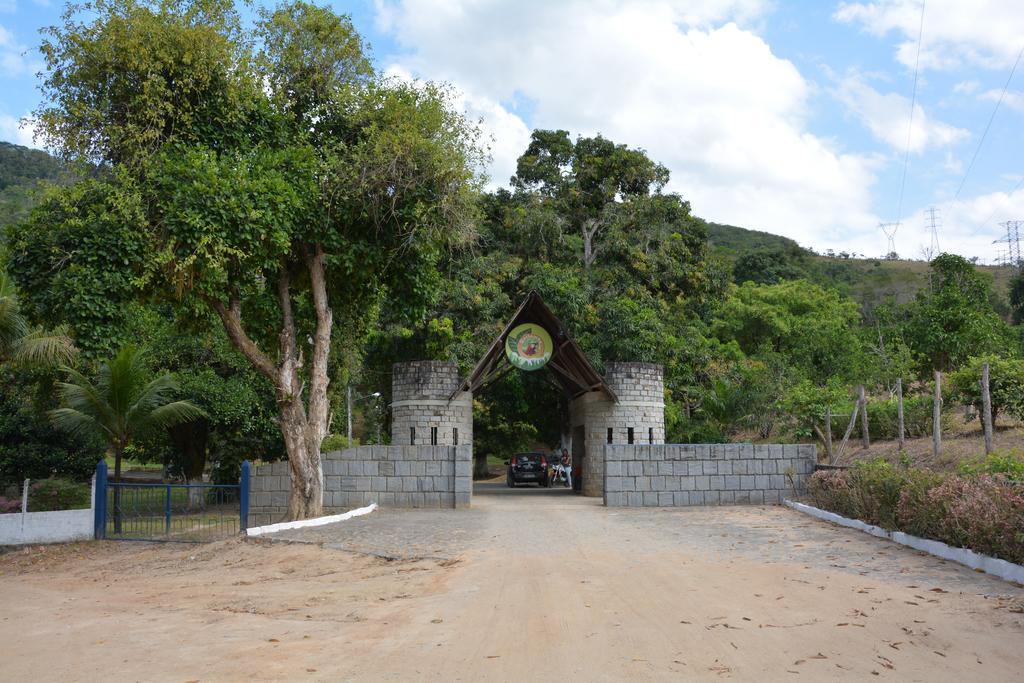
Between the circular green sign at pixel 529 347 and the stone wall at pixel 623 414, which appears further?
the stone wall at pixel 623 414

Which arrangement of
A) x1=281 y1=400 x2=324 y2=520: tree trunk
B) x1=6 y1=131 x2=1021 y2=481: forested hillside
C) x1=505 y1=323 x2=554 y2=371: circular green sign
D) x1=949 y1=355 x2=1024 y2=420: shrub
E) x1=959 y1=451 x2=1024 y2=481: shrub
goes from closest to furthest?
x1=959 y1=451 x2=1024 y2=481: shrub
x1=281 y1=400 x2=324 y2=520: tree trunk
x1=949 y1=355 x2=1024 y2=420: shrub
x1=505 y1=323 x2=554 y2=371: circular green sign
x1=6 y1=131 x2=1021 y2=481: forested hillside

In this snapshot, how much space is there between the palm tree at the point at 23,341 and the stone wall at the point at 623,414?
41.3 ft

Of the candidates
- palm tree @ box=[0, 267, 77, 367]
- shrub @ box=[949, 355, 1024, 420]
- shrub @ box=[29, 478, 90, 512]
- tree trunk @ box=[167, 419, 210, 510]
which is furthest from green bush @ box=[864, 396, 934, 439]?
palm tree @ box=[0, 267, 77, 367]

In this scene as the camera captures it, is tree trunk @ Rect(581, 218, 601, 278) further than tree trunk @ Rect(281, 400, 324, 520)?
Yes

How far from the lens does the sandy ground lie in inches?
233

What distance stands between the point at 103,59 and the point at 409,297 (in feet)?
21.9

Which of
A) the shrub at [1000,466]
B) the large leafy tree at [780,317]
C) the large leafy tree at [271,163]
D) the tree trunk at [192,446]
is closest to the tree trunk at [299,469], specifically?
the large leafy tree at [271,163]

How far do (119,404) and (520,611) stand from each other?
14737mm

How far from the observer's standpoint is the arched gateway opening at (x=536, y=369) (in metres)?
20.8

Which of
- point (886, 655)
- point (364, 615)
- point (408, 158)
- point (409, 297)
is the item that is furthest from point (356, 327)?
point (886, 655)

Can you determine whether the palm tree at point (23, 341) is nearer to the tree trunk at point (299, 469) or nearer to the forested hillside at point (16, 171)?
the tree trunk at point (299, 469)

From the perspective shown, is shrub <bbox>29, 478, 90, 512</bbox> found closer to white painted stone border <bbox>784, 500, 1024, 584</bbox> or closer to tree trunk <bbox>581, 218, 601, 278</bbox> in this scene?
white painted stone border <bbox>784, 500, 1024, 584</bbox>

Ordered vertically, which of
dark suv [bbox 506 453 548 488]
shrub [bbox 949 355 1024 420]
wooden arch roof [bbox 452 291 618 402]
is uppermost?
wooden arch roof [bbox 452 291 618 402]

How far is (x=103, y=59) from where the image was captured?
13609mm
